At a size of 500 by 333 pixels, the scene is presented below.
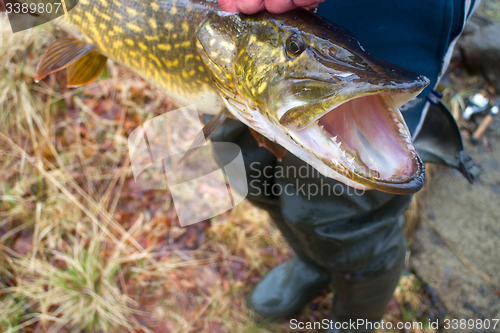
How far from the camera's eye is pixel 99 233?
2414 millimetres

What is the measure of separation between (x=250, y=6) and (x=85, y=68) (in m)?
0.85

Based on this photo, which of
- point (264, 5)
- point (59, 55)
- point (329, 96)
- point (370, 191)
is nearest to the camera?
point (329, 96)

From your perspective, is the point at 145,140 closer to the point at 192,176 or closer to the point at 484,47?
the point at 192,176

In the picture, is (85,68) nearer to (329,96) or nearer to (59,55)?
(59,55)

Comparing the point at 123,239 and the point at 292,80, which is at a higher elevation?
the point at 292,80

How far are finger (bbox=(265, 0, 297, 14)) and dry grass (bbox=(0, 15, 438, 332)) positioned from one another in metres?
1.72

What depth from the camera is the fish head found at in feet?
2.58

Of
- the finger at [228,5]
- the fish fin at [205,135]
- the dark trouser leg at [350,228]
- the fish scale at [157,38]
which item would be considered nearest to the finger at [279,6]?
the finger at [228,5]

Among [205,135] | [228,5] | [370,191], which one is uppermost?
[228,5]

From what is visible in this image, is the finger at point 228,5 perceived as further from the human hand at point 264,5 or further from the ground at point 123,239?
the ground at point 123,239

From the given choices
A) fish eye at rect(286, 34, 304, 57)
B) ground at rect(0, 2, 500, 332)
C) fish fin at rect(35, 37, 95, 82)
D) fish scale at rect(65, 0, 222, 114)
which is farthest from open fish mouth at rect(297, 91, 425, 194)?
ground at rect(0, 2, 500, 332)

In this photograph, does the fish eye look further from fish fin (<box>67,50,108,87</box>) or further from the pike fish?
fish fin (<box>67,50,108,87</box>)

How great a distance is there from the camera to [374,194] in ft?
4.06

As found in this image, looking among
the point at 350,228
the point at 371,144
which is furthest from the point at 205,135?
the point at 350,228
